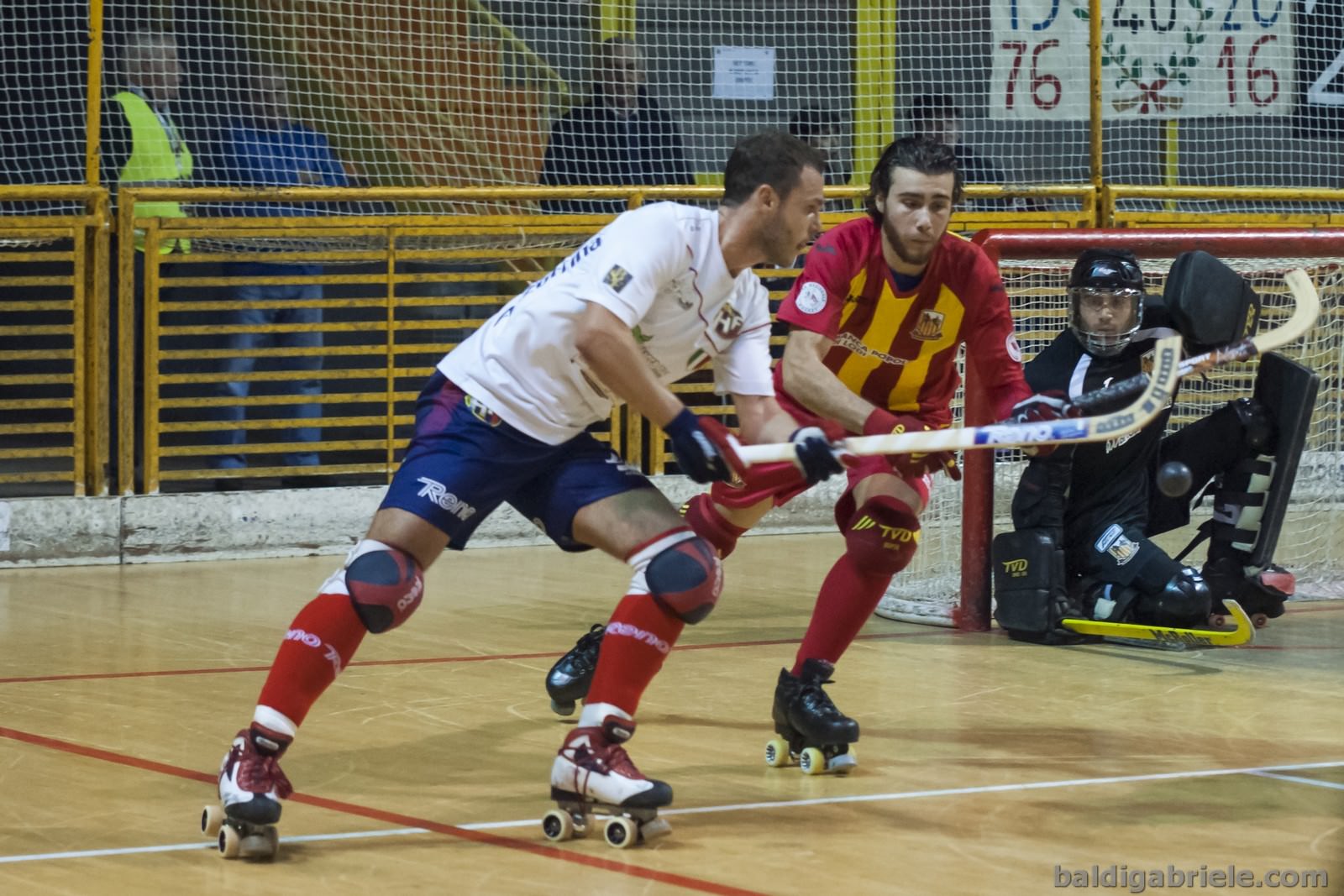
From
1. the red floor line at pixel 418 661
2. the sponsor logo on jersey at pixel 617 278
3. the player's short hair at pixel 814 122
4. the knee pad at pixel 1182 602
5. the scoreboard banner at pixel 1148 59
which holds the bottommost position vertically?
the red floor line at pixel 418 661

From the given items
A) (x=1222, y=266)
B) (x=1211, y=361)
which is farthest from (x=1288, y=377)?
(x=1211, y=361)

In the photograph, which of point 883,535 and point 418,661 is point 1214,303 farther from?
point 418,661

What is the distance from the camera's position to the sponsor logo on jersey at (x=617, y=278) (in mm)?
3971

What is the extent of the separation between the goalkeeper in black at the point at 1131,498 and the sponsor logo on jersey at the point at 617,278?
109 inches

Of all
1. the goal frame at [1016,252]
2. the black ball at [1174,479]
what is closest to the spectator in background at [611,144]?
the goal frame at [1016,252]

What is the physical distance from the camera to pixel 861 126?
10875 millimetres

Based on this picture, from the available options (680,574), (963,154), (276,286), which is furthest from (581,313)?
(963,154)

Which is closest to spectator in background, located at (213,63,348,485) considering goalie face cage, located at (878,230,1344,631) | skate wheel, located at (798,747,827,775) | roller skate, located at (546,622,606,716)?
goalie face cage, located at (878,230,1344,631)

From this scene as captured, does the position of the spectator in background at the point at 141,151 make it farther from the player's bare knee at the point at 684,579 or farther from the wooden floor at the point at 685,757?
the player's bare knee at the point at 684,579

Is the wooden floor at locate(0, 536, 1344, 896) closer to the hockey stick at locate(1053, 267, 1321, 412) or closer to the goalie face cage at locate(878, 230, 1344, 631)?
the goalie face cage at locate(878, 230, 1344, 631)

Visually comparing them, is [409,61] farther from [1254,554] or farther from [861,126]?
[1254,554]

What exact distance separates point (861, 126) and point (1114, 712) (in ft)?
19.9

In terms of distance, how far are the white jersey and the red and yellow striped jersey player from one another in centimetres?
64

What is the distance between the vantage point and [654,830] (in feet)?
13.1
